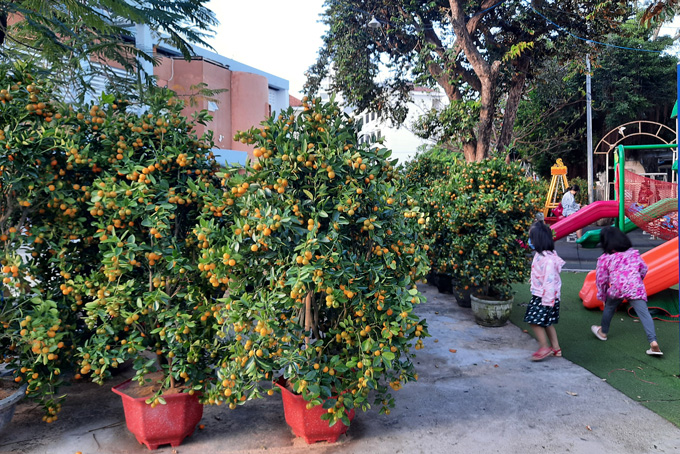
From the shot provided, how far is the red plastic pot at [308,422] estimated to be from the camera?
143 inches

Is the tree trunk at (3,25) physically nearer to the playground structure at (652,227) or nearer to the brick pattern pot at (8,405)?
the brick pattern pot at (8,405)

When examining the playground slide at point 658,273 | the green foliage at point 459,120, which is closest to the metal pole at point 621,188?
the playground slide at point 658,273

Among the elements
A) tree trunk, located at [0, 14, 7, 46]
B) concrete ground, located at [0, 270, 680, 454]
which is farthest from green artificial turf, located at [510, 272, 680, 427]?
tree trunk, located at [0, 14, 7, 46]

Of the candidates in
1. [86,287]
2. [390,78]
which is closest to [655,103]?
[390,78]

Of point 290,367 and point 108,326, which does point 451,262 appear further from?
point 108,326

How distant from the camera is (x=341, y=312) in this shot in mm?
3727

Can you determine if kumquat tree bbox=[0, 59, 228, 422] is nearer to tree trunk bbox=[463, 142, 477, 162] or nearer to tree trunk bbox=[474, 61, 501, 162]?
tree trunk bbox=[474, 61, 501, 162]

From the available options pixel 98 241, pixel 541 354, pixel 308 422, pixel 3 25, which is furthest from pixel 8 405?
pixel 541 354

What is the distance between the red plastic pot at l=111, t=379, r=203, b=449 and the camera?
→ 362 cm

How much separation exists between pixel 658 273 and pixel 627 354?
1.94 metres

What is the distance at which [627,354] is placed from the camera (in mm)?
5676

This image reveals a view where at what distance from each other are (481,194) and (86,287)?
5.13 meters

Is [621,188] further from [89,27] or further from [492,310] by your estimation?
[89,27]

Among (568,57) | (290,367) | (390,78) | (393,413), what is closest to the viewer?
(290,367)
